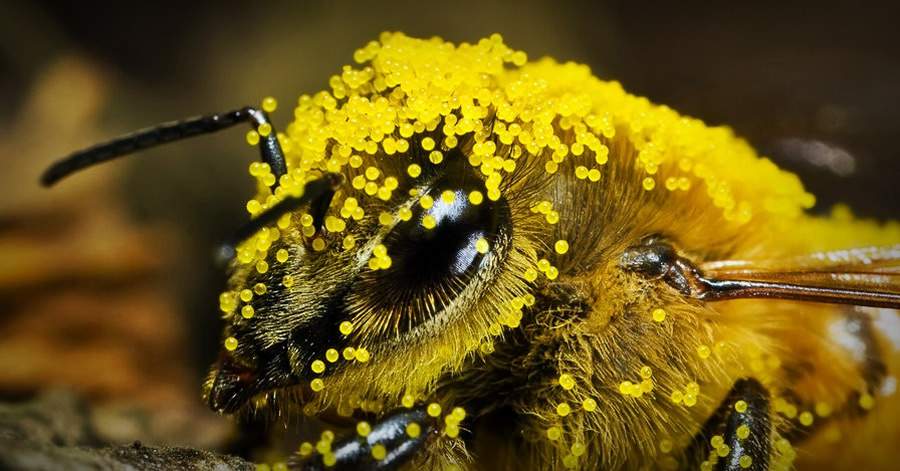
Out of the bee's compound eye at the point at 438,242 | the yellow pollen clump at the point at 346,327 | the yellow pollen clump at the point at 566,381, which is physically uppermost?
the bee's compound eye at the point at 438,242

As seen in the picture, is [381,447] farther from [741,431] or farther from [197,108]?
[197,108]

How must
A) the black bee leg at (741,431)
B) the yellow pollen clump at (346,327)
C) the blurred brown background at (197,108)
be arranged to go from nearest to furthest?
the yellow pollen clump at (346,327) < the black bee leg at (741,431) < the blurred brown background at (197,108)

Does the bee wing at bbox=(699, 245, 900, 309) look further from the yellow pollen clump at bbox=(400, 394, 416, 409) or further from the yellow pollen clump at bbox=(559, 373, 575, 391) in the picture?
the yellow pollen clump at bbox=(400, 394, 416, 409)

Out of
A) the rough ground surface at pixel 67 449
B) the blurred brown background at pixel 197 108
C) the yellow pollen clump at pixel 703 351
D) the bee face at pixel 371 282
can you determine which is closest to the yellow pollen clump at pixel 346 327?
the bee face at pixel 371 282

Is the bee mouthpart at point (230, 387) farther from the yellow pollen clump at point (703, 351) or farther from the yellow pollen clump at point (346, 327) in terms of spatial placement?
the yellow pollen clump at point (703, 351)

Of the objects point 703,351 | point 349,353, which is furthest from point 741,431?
point 349,353
